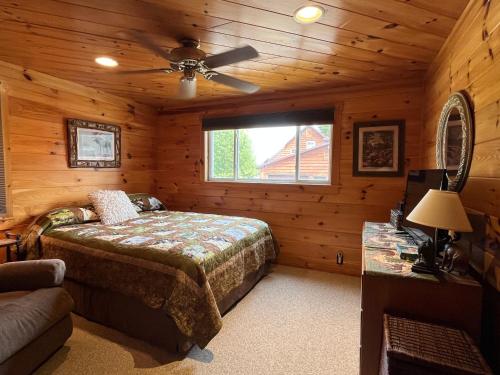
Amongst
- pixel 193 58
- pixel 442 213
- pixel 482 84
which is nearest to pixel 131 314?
pixel 193 58

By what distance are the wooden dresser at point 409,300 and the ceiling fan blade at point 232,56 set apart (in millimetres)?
1546

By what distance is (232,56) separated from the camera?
1850 millimetres

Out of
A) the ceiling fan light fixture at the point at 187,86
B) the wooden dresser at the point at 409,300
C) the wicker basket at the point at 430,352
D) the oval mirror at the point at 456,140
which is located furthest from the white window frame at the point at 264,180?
the wicker basket at the point at 430,352

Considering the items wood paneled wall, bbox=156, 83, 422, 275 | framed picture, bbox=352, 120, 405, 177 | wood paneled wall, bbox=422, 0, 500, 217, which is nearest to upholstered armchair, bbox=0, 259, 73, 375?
wood paneled wall, bbox=156, 83, 422, 275

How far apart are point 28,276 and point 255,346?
5.53 feet

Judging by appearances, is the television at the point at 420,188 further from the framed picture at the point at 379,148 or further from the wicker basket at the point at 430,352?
the framed picture at the point at 379,148

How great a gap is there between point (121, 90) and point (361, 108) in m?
3.15

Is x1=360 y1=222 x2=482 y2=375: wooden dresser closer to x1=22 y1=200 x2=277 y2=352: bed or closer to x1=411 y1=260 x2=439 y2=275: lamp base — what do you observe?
x1=411 y1=260 x2=439 y2=275: lamp base

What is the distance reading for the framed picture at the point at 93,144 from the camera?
3.22 m

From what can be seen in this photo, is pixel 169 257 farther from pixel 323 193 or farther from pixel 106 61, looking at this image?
pixel 323 193

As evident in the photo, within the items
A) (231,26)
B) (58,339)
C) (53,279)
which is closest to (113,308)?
(58,339)

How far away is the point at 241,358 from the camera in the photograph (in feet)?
5.98

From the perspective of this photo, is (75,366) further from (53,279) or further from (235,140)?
(235,140)

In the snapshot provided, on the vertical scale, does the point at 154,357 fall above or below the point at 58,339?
below
